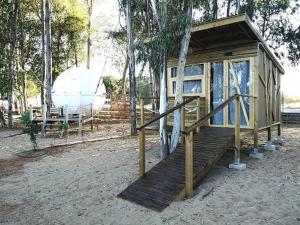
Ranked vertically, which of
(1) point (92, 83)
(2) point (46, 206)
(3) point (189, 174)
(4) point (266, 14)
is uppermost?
(4) point (266, 14)

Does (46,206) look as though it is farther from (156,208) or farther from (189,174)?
(189,174)

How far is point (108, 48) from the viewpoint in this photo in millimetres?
34062

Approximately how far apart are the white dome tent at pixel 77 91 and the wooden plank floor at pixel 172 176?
11148 millimetres

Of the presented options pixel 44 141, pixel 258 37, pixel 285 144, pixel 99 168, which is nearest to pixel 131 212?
pixel 99 168

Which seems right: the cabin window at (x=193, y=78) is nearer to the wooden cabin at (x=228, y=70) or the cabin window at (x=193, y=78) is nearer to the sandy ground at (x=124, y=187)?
the wooden cabin at (x=228, y=70)

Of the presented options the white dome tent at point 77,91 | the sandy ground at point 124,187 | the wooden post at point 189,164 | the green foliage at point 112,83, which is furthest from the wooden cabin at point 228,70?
the green foliage at point 112,83

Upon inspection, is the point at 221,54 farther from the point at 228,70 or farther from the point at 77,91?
the point at 77,91

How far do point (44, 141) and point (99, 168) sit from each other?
566 centimetres

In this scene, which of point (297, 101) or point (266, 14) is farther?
point (297, 101)

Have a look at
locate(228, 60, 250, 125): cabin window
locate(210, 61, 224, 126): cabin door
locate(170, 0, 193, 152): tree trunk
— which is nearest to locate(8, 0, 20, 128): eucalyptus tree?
locate(210, 61, 224, 126): cabin door

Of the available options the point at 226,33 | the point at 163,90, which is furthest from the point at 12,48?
the point at 226,33

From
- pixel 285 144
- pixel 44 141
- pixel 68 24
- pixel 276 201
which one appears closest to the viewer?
pixel 276 201

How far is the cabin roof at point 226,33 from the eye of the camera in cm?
725

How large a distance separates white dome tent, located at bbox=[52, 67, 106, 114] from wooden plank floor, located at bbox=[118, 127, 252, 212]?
11.1 m
